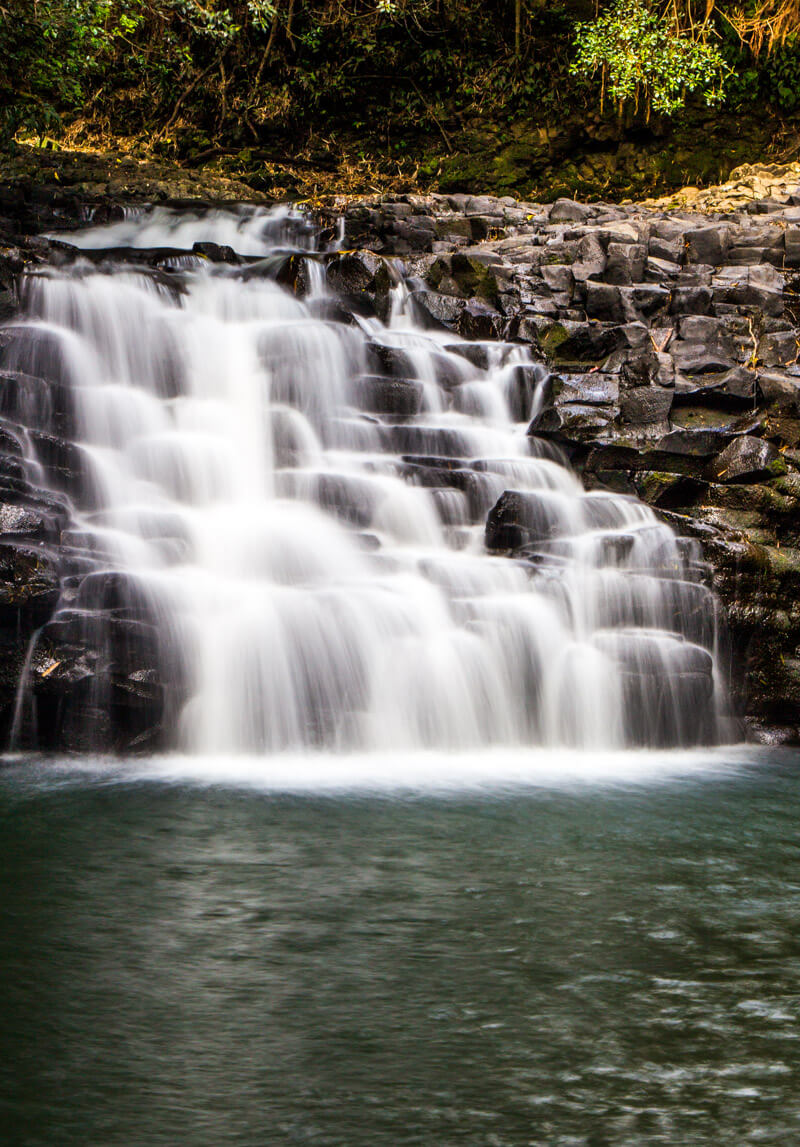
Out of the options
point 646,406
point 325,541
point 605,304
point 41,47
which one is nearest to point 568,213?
point 605,304

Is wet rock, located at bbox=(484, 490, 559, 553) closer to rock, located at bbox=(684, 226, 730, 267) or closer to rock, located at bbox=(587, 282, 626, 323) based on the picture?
rock, located at bbox=(587, 282, 626, 323)

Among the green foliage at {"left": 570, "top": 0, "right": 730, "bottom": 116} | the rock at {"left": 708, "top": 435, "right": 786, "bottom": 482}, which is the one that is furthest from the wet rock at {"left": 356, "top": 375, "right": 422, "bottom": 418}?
the green foliage at {"left": 570, "top": 0, "right": 730, "bottom": 116}

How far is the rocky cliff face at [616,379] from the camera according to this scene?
7641mm

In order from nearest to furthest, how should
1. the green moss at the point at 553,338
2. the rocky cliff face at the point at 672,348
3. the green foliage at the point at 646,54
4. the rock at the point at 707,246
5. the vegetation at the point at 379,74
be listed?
the rocky cliff face at the point at 672,348 < the green moss at the point at 553,338 < the rock at the point at 707,246 < the green foliage at the point at 646,54 < the vegetation at the point at 379,74

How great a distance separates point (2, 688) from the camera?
705 cm

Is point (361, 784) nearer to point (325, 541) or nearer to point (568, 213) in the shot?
point (325, 541)

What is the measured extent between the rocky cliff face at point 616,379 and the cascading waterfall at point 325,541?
0.54ft

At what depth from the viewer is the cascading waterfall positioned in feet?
24.3

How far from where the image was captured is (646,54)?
18797 mm

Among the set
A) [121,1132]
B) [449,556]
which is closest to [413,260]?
[449,556]

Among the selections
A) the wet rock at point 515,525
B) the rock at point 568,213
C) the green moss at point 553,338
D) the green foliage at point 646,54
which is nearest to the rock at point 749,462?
the wet rock at point 515,525

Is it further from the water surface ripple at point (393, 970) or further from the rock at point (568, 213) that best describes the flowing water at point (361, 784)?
the rock at point (568, 213)

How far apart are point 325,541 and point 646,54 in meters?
14.1

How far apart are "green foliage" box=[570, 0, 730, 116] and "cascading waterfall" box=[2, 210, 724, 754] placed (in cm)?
977
